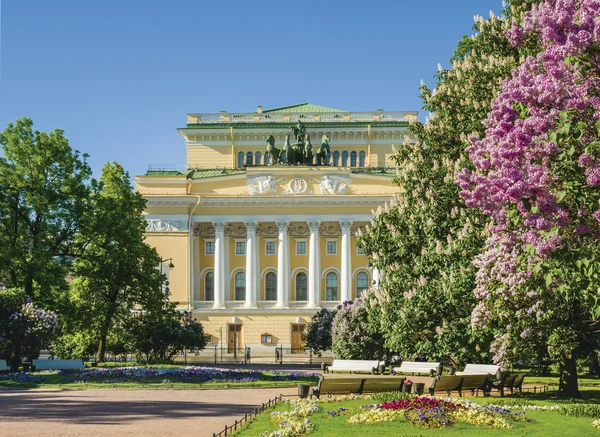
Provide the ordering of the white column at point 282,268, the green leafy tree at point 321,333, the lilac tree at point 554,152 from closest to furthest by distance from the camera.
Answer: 1. the lilac tree at point 554,152
2. the green leafy tree at point 321,333
3. the white column at point 282,268

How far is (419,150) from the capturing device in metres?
27.0

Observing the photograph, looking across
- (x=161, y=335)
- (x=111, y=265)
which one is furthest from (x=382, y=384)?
(x=161, y=335)

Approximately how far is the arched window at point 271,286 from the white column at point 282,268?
1.51 metres

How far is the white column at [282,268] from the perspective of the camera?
2680 inches

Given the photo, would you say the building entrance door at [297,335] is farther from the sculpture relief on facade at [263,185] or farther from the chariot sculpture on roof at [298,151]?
the chariot sculpture on roof at [298,151]

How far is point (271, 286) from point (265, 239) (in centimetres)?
388

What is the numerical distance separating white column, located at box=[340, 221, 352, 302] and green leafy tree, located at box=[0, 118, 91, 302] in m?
34.3

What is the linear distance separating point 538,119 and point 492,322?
873 cm

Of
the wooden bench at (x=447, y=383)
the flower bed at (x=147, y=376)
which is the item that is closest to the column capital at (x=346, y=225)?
the flower bed at (x=147, y=376)

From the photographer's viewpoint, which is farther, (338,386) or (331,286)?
(331,286)

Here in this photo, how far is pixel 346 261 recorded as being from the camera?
68312 millimetres

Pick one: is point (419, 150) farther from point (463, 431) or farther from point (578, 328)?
point (463, 431)

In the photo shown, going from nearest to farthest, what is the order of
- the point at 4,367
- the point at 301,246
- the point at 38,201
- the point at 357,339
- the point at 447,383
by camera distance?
the point at 447,383 → the point at 4,367 → the point at 38,201 → the point at 357,339 → the point at 301,246

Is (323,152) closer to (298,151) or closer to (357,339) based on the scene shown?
(298,151)
